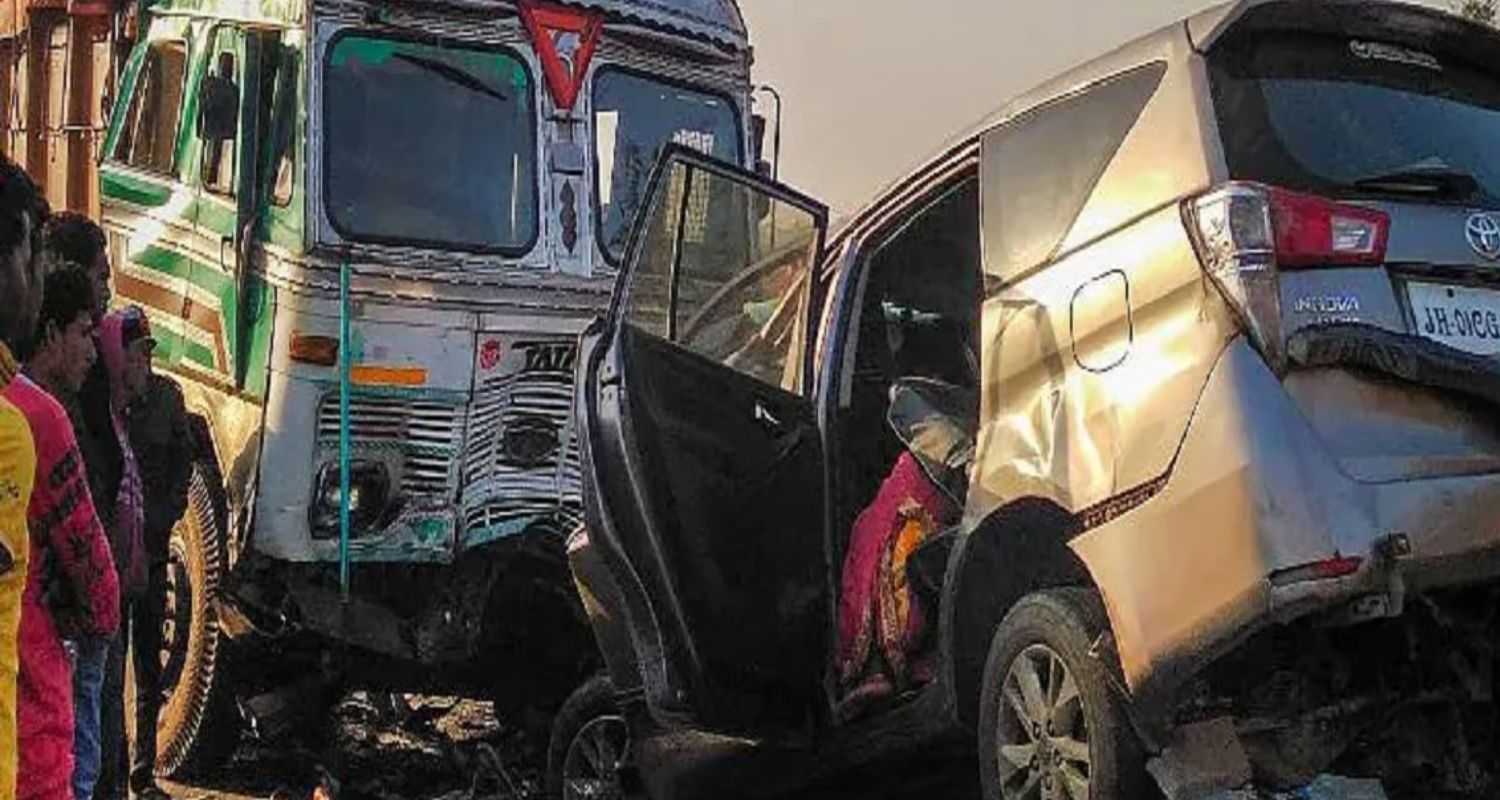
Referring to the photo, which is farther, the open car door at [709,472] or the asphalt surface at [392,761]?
the asphalt surface at [392,761]

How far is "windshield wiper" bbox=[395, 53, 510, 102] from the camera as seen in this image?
24.6 feet

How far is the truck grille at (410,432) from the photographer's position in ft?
23.9

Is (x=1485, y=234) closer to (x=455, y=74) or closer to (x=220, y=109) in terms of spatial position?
(x=455, y=74)

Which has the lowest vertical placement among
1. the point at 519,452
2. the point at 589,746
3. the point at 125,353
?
the point at 589,746

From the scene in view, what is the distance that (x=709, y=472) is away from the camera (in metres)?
5.58

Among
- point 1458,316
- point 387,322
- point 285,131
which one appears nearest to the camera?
point 1458,316

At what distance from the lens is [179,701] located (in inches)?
306

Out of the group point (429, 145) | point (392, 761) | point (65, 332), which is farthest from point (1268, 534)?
point (392, 761)

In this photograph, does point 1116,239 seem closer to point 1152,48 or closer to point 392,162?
point 1152,48

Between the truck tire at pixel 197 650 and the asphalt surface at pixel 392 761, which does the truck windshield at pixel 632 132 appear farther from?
the asphalt surface at pixel 392 761

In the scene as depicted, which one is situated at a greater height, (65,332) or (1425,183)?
(1425,183)

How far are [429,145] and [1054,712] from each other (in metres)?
4.08

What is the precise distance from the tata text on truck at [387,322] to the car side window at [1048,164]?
3.12 m

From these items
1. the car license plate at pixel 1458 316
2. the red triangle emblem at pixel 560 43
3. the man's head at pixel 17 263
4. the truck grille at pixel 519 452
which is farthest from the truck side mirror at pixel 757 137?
the man's head at pixel 17 263
